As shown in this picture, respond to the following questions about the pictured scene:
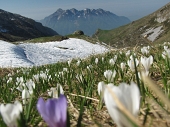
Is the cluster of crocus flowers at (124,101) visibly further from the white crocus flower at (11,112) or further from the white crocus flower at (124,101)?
the white crocus flower at (11,112)

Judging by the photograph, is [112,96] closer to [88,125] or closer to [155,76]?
[88,125]

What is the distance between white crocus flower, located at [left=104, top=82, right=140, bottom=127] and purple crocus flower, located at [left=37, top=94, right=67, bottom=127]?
13 centimetres

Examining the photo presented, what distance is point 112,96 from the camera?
0.71 metres

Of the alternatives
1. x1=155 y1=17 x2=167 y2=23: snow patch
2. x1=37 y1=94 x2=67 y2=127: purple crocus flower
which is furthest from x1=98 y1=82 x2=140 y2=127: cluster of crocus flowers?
x1=155 y1=17 x2=167 y2=23: snow patch

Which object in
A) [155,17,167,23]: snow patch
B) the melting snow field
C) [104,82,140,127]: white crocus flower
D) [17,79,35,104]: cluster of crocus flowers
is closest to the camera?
[104,82,140,127]: white crocus flower

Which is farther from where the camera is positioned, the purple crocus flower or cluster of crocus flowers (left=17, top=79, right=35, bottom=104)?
cluster of crocus flowers (left=17, top=79, right=35, bottom=104)

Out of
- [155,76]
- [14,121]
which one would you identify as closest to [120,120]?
[14,121]

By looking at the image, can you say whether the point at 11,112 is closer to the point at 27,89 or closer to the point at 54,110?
the point at 54,110

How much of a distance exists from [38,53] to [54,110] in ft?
92.2

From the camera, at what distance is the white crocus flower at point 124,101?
674 millimetres

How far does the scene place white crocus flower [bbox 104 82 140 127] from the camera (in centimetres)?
67

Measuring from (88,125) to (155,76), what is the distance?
5.78ft

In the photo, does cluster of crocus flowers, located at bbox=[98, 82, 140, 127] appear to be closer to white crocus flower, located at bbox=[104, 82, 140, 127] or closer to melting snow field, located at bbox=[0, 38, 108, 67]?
white crocus flower, located at bbox=[104, 82, 140, 127]

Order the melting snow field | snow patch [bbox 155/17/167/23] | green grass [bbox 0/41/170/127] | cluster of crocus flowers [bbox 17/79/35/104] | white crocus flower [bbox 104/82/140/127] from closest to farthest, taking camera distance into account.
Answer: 1. white crocus flower [bbox 104/82/140/127]
2. green grass [bbox 0/41/170/127]
3. cluster of crocus flowers [bbox 17/79/35/104]
4. the melting snow field
5. snow patch [bbox 155/17/167/23]
